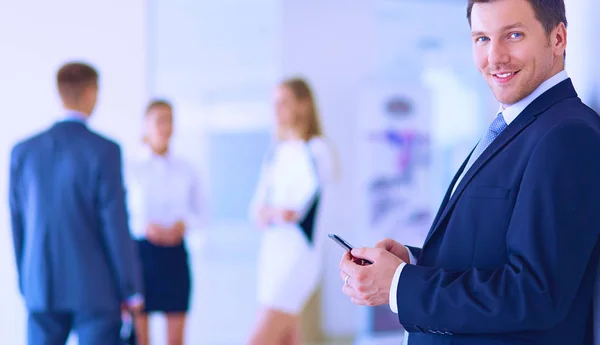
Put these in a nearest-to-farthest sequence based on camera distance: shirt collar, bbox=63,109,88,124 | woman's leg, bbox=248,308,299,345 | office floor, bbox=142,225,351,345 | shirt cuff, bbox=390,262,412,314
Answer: shirt cuff, bbox=390,262,412,314, shirt collar, bbox=63,109,88,124, woman's leg, bbox=248,308,299,345, office floor, bbox=142,225,351,345

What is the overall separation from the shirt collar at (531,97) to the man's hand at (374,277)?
1.18ft

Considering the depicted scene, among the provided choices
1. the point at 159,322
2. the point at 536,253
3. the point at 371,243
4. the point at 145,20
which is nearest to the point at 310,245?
the point at 371,243

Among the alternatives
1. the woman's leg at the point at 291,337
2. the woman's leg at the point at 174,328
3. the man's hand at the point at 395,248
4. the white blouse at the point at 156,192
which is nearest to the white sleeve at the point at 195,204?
the white blouse at the point at 156,192

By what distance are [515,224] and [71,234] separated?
2205mm

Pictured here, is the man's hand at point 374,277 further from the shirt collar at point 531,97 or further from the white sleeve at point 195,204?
the white sleeve at point 195,204

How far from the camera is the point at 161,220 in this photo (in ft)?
13.4

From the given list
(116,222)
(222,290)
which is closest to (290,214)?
(116,222)

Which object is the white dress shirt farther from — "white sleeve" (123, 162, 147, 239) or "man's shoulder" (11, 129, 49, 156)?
"white sleeve" (123, 162, 147, 239)

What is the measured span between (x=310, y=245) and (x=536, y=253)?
2476 millimetres

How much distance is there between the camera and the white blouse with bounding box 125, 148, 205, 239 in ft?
13.3

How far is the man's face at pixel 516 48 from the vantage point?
1226mm

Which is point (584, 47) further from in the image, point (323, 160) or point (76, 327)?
point (76, 327)

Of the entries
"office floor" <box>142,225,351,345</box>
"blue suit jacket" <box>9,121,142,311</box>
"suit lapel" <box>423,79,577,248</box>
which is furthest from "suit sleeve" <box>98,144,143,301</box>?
"office floor" <box>142,225,351,345</box>

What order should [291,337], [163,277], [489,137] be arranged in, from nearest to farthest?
[489,137], [291,337], [163,277]
